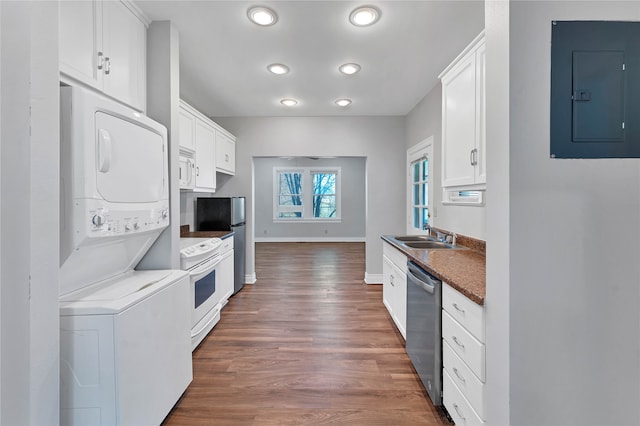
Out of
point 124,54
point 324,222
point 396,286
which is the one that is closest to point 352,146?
point 396,286

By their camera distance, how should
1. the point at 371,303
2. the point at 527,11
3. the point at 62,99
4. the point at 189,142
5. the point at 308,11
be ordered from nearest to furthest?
1. the point at 527,11
2. the point at 62,99
3. the point at 308,11
4. the point at 189,142
5. the point at 371,303

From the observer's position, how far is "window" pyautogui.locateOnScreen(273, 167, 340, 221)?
28.0ft

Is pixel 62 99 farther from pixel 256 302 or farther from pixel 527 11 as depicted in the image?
pixel 256 302

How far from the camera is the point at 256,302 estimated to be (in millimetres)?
3646

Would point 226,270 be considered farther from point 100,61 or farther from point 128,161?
point 100,61

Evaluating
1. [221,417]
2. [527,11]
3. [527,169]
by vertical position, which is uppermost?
[527,11]

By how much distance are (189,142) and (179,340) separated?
2028 millimetres

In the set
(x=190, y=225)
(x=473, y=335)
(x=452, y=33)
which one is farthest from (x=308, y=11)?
(x=190, y=225)

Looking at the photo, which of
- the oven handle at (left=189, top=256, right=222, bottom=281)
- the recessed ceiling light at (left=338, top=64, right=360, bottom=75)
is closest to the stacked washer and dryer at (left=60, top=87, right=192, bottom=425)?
the oven handle at (left=189, top=256, right=222, bottom=281)

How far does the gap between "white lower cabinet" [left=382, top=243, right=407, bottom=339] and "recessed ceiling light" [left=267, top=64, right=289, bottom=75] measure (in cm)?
207

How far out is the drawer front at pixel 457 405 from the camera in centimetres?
135

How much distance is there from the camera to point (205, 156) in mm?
3385

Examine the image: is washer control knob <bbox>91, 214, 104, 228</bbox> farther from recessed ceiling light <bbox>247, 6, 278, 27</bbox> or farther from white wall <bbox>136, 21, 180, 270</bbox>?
recessed ceiling light <bbox>247, 6, 278, 27</bbox>

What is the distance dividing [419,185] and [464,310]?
9.18 ft
